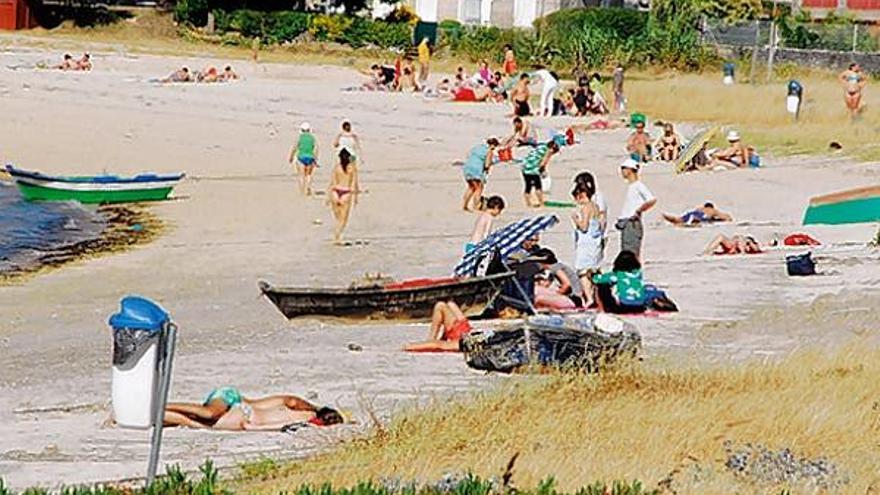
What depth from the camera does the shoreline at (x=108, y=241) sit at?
2178cm

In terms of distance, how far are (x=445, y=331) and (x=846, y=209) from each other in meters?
11.4

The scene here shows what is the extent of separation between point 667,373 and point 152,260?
10.7m

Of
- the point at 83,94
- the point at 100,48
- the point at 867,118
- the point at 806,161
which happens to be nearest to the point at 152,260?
the point at 806,161

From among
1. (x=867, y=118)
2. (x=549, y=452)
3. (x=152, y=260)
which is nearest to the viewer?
(x=549, y=452)

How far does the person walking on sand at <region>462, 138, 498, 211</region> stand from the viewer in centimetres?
2595

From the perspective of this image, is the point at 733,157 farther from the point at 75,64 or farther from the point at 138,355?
the point at 75,64

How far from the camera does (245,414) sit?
479 inches

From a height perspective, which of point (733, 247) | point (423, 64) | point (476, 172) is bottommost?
point (733, 247)

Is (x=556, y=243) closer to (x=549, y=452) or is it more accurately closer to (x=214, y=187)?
(x=214, y=187)

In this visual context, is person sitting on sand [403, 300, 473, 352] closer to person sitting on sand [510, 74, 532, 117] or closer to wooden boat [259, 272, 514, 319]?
wooden boat [259, 272, 514, 319]

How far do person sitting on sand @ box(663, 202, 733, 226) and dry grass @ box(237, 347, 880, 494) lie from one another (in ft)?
38.5

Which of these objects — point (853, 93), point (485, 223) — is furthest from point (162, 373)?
point (853, 93)

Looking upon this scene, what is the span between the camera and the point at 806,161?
1323 inches

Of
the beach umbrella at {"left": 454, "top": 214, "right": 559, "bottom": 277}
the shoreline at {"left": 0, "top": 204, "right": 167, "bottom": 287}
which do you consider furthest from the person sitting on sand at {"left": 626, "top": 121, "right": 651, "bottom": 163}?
the beach umbrella at {"left": 454, "top": 214, "right": 559, "bottom": 277}
